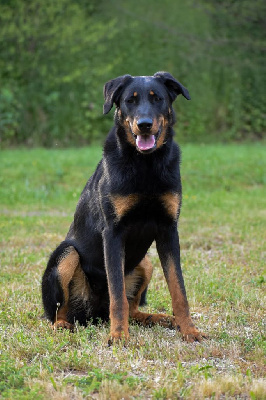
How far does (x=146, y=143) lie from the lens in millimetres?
4410

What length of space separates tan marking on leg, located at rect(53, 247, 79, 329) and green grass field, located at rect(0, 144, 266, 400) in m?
0.16

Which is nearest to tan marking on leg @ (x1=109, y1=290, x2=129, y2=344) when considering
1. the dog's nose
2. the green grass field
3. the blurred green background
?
the green grass field

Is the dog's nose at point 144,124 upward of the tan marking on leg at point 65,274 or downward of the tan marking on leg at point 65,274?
upward

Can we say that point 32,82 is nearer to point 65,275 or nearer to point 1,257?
point 1,257

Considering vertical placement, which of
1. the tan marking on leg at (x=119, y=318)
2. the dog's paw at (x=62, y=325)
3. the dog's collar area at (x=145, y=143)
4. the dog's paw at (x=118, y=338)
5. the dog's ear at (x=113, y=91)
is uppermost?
→ the dog's ear at (x=113, y=91)

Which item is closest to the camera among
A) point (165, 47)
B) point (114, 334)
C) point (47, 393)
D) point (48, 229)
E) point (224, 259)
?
Result: point (47, 393)

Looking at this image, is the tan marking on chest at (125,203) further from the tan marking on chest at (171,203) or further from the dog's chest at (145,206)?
the tan marking on chest at (171,203)

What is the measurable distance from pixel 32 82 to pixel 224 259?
16371 millimetres

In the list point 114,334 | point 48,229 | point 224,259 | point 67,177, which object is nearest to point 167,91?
point 114,334

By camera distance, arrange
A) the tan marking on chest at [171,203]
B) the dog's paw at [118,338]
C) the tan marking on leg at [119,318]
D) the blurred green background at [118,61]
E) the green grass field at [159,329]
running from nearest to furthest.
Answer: the green grass field at [159,329] → the dog's paw at [118,338] → the tan marking on leg at [119,318] → the tan marking on chest at [171,203] → the blurred green background at [118,61]

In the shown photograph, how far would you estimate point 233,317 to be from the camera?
4984mm

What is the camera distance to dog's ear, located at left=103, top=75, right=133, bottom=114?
4.62 m

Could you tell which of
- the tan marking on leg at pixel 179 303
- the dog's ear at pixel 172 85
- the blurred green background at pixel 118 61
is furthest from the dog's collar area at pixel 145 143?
the blurred green background at pixel 118 61

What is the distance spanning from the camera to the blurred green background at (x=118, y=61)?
72.1 ft
